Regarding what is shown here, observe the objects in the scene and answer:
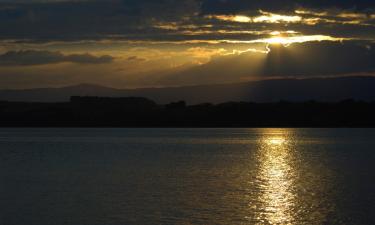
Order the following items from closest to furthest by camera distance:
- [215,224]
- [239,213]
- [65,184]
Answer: [215,224]
[239,213]
[65,184]

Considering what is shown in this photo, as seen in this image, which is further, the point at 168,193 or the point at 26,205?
the point at 168,193

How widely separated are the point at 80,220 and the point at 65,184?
614 inches

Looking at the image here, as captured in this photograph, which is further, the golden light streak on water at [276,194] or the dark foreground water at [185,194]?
the golden light streak on water at [276,194]

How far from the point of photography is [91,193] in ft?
131

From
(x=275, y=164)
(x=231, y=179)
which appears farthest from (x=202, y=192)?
(x=275, y=164)

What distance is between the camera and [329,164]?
220 ft

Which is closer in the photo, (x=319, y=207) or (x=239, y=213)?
(x=239, y=213)

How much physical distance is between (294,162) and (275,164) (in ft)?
13.5

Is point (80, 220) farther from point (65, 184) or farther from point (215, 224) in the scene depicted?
point (65, 184)

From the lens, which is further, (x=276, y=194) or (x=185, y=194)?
(x=276, y=194)

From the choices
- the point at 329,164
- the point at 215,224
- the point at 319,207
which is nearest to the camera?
the point at 215,224

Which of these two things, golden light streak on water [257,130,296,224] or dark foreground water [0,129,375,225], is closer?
dark foreground water [0,129,375,225]

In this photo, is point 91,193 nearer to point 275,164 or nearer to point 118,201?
point 118,201

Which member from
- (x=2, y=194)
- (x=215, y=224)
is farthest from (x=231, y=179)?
(x=215, y=224)
